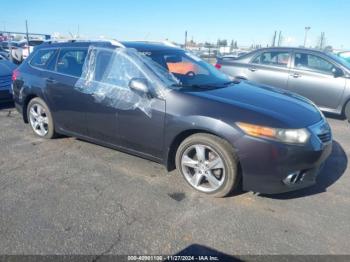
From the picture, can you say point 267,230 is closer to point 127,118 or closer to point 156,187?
point 156,187

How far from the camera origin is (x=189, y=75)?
4066 millimetres

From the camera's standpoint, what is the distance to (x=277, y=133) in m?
2.99

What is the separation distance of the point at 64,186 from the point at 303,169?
2.59 meters

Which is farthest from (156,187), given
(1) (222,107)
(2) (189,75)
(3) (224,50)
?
(3) (224,50)

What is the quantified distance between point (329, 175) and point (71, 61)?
3.83m

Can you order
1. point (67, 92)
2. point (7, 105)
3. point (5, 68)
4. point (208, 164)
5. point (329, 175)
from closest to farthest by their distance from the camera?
1. point (208, 164)
2. point (329, 175)
3. point (67, 92)
4. point (5, 68)
5. point (7, 105)

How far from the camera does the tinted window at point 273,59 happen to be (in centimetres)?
744

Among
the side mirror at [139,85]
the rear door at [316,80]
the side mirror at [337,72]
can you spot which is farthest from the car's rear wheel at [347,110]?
the side mirror at [139,85]

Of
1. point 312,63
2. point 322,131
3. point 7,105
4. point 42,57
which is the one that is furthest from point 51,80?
point 312,63

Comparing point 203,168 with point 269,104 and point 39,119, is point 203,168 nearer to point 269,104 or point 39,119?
point 269,104

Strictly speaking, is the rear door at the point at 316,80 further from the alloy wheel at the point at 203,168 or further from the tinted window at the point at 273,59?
the alloy wheel at the point at 203,168

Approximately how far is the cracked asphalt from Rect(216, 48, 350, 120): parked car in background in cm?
298

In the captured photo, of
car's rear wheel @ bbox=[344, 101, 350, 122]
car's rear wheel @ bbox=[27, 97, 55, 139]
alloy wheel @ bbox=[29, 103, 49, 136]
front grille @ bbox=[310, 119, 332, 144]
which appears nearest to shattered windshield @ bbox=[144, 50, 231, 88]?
front grille @ bbox=[310, 119, 332, 144]

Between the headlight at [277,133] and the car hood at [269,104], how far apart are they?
6cm
